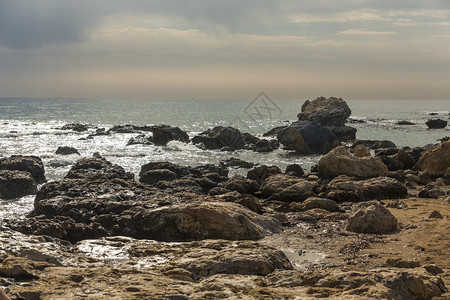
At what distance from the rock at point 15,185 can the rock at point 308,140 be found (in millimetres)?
20712

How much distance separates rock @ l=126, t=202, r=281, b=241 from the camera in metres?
8.77

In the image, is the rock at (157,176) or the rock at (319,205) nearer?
the rock at (319,205)

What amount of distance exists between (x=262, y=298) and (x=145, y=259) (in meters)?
2.48

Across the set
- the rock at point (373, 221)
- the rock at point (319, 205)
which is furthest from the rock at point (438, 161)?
the rock at point (373, 221)

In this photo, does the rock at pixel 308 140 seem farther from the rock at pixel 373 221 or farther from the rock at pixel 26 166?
the rock at pixel 373 221

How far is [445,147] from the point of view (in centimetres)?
1888

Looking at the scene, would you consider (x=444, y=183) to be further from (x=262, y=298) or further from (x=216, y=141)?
(x=216, y=141)

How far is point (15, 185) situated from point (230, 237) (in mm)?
9909

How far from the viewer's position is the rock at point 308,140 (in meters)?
33.0

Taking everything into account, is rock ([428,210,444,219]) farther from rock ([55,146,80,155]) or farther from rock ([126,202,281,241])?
rock ([55,146,80,155])

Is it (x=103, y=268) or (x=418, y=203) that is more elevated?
(x=103, y=268)

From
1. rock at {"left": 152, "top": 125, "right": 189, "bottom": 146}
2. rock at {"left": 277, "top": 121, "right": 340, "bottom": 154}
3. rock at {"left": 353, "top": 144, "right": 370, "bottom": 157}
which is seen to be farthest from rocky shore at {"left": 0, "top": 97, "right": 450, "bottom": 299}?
rock at {"left": 152, "top": 125, "right": 189, "bottom": 146}

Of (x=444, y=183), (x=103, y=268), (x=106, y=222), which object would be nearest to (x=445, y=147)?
(x=444, y=183)

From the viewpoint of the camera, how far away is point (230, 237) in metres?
8.73
